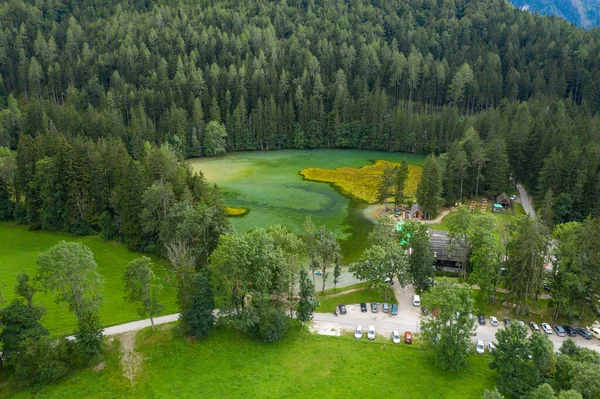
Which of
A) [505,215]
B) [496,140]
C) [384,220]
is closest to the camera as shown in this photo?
[384,220]

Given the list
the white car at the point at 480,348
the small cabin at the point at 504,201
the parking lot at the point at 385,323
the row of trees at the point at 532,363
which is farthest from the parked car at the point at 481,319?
the small cabin at the point at 504,201

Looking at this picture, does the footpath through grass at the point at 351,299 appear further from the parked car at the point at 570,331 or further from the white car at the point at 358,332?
the parked car at the point at 570,331

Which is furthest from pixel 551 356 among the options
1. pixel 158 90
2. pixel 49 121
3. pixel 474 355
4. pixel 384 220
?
pixel 158 90

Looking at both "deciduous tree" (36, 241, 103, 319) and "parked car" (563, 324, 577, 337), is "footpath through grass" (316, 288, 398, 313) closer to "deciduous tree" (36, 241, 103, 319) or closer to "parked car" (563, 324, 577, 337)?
"parked car" (563, 324, 577, 337)

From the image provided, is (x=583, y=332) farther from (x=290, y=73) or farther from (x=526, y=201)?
(x=290, y=73)

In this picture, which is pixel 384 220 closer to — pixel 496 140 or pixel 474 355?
pixel 474 355

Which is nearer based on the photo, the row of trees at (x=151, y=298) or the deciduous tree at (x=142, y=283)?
the row of trees at (x=151, y=298)

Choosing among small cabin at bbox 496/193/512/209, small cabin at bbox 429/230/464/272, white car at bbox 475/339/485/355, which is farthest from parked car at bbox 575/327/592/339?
small cabin at bbox 496/193/512/209
